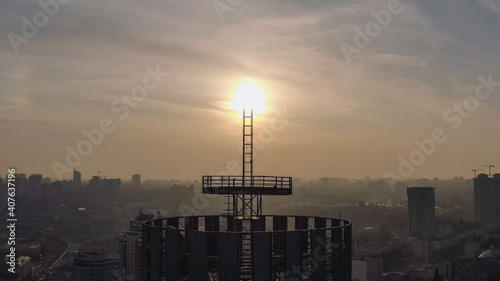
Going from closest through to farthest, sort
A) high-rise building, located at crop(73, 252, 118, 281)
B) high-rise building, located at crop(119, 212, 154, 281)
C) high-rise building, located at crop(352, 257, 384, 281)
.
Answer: high-rise building, located at crop(119, 212, 154, 281) → high-rise building, located at crop(73, 252, 118, 281) → high-rise building, located at crop(352, 257, 384, 281)

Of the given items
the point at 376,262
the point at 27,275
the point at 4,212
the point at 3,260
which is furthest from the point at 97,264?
the point at 376,262

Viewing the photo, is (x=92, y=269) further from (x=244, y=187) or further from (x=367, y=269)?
(x=244, y=187)

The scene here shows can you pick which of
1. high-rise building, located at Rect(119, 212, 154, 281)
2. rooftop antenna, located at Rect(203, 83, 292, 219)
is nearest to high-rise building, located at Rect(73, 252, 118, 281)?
high-rise building, located at Rect(119, 212, 154, 281)

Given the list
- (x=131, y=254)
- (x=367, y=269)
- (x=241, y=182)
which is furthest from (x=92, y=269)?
(x=241, y=182)

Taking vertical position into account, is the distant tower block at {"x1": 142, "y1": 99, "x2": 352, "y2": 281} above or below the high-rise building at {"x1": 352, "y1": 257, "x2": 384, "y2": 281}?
above

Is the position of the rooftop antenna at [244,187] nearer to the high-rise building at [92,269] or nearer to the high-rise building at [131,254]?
the high-rise building at [131,254]

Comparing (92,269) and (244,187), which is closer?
(244,187)

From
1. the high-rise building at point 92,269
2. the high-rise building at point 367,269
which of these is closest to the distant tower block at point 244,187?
the high-rise building at point 92,269

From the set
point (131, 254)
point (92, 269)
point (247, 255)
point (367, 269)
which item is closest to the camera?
point (247, 255)

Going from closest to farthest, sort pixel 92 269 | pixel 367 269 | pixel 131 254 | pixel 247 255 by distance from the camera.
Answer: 1. pixel 247 255
2. pixel 131 254
3. pixel 92 269
4. pixel 367 269

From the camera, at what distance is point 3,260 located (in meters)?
114

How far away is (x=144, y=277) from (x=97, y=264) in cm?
12060

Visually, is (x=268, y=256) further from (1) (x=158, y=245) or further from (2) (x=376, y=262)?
(2) (x=376, y=262)

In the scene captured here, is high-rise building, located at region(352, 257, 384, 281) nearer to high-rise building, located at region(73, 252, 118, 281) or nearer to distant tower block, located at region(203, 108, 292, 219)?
high-rise building, located at region(73, 252, 118, 281)
